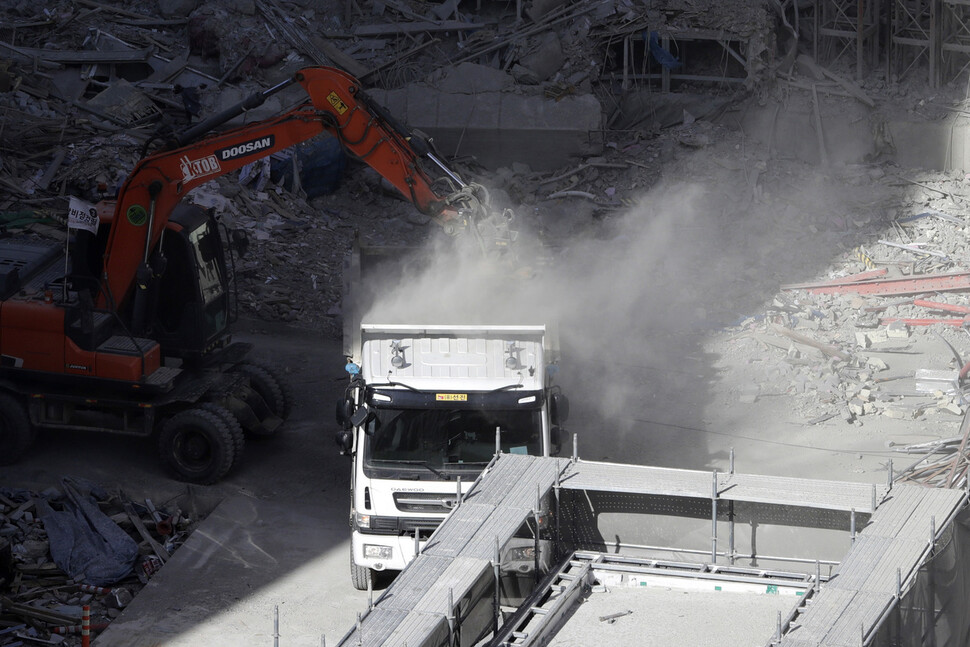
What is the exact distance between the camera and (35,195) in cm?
2369

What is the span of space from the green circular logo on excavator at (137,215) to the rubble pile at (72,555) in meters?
3.26

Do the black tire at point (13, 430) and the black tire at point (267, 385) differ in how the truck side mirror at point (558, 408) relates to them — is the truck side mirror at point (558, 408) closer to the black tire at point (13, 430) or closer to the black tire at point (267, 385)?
the black tire at point (267, 385)

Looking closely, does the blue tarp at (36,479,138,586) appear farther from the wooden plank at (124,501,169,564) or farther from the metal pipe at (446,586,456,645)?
the metal pipe at (446,586,456,645)

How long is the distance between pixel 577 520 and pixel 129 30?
22279 mm

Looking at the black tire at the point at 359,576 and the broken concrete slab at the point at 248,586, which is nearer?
the broken concrete slab at the point at 248,586

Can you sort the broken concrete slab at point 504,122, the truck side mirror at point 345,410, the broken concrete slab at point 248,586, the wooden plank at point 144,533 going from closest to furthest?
the broken concrete slab at point 248,586 < the truck side mirror at point 345,410 < the wooden plank at point 144,533 < the broken concrete slab at point 504,122

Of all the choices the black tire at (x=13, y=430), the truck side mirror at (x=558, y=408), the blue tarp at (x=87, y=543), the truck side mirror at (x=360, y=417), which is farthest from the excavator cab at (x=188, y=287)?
the truck side mirror at (x=558, y=408)

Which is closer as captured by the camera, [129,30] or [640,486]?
[640,486]

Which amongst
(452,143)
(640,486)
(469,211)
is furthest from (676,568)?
(452,143)

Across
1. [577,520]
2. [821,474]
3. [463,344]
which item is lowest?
[821,474]

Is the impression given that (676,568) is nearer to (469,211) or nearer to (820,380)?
(469,211)

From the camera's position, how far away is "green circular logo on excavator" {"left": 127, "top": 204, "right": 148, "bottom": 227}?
1672 centimetres

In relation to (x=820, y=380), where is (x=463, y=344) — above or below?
above

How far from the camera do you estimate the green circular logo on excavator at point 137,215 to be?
16719 millimetres
